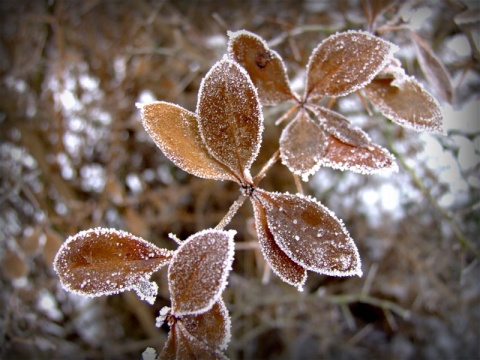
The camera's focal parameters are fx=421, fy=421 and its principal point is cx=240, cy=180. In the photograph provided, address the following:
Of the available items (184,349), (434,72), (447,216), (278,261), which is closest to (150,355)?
(184,349)

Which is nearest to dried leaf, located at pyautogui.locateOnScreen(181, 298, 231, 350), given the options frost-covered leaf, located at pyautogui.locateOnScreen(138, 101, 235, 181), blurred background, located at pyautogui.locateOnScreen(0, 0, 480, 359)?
frost-covered leaf, located at pyautogui.locateOnScreen(138, 101, 235, 181)

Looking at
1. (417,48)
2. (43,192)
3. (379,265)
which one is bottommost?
(379,265)

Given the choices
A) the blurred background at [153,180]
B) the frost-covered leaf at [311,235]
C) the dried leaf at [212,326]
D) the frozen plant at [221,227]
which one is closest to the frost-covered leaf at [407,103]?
the frozen plant at [221,227]

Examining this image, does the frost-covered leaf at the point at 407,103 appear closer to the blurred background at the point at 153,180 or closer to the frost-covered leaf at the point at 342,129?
the frost-covered leaf at the point at 342,129

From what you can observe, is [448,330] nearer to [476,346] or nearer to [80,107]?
[476,346]

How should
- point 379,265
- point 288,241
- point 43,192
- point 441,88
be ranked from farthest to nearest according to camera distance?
point 379,265, point 43,192, point 441,88, point 288,241

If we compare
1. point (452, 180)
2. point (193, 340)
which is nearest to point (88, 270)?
point (193, 340)

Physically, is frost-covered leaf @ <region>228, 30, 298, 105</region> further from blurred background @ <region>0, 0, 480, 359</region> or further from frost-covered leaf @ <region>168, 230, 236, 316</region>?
blurred background @ <region>0, 0, 480, 359</region>

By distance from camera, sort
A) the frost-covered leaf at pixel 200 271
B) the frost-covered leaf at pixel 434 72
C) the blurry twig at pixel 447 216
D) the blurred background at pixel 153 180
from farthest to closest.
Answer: the blurred background at pixel 153 180, the blurry twig at pixel 447 216, the frost-covered leaf at pixel 434 72, the frost-covered leaf at pixel 200 271
